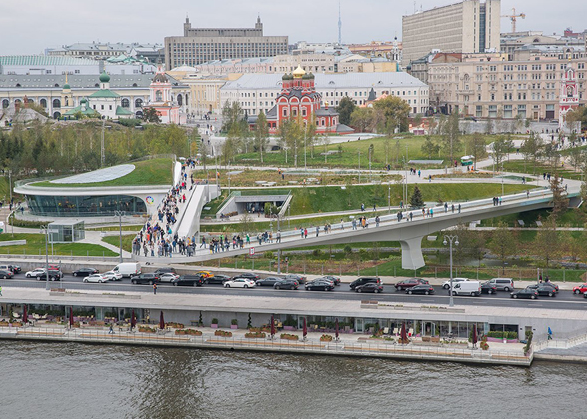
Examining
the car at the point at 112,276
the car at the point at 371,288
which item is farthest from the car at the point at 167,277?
the car at the point at 371,288

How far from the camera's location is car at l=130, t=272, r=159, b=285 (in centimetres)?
6719

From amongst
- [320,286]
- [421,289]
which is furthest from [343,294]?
[421,289]

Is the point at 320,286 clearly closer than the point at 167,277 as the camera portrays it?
Yes

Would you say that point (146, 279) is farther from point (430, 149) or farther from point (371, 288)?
point (430, 149)

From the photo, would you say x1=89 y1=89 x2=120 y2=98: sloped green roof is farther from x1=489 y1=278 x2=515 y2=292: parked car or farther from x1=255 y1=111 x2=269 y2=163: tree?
→ x1=489 y1=278 x2=515 y2=292: parked car

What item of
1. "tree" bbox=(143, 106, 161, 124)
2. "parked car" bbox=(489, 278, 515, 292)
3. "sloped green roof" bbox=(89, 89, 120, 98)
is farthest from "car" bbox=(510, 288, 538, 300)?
"sloped green roof" bbox=(89, 89, 120, 98)

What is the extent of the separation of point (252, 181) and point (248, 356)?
46873mm

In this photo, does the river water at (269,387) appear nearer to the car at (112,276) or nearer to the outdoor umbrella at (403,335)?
the outdoor umbrella at (403,335)

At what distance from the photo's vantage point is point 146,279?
221 feet

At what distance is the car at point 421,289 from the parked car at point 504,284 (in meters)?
4.02

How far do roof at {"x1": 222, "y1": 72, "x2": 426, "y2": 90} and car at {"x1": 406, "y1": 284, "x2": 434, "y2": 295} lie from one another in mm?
130932

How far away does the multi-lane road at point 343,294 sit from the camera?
5909cm

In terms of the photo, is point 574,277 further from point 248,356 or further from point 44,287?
point 44,287

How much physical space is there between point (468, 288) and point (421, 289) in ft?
10.2
